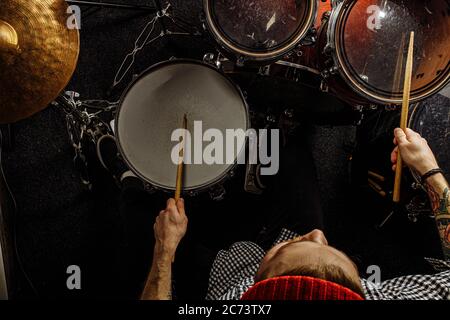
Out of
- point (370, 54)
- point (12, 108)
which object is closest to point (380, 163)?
point (370, 54)

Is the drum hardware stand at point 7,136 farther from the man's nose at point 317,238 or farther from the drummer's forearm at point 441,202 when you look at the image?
the drummer's forearm at point 441,202

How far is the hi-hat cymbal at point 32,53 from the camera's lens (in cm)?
127

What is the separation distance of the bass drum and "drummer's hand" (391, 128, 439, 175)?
0.16 meters

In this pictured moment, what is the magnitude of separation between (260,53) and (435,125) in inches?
26.8

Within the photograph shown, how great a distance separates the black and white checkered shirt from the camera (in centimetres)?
118

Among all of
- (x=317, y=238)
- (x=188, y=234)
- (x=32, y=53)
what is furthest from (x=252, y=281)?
(x=32, y=53)

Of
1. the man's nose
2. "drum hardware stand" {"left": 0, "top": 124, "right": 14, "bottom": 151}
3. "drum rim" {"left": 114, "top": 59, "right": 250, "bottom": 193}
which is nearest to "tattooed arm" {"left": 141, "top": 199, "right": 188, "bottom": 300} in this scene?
"drum rim" {"left": 114, "top": 59, "right": 250, "bottom": 193}

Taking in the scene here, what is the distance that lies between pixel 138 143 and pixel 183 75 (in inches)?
11.8

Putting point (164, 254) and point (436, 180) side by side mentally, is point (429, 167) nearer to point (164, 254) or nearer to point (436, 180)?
point (436, 180)

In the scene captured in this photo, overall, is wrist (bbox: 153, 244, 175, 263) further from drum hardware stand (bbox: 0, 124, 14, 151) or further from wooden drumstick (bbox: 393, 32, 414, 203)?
drum hardware stand (bbox: 0, 124, 14, 151)

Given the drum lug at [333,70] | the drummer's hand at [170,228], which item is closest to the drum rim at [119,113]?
the drummer's hand at [170,228]

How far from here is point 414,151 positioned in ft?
4.14

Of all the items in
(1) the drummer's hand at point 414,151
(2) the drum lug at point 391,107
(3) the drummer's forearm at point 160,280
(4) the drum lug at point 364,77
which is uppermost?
(4) the drum lug at point 364,77

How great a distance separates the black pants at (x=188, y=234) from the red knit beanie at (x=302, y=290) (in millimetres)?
613
